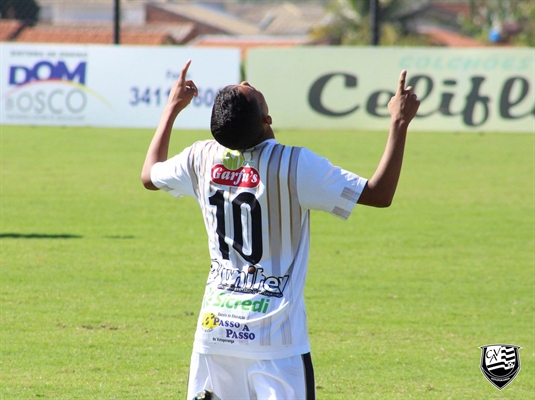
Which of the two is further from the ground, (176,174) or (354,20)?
(354,20)

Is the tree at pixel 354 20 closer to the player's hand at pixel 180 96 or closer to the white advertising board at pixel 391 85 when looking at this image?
the white advertising board at pixel 391 85

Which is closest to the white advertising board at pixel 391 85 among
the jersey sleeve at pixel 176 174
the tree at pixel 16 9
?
the jersey sleeve at pixel 176 174

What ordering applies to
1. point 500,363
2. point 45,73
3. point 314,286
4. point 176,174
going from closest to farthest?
point 176,174 → point 500,363 → point 314,286 → point 45,73

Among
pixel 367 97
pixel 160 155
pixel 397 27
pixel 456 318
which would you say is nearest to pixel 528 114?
pixel 367 97

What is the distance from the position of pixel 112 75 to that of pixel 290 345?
18.4 metres

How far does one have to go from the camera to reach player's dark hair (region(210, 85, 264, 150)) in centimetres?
328

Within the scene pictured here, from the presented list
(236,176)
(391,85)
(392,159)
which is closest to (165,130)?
(236,176)

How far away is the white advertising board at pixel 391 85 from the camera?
69.1 ft

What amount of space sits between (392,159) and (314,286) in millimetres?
5106

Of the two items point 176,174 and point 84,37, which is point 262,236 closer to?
point 176,174

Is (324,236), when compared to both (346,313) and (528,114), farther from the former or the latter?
(528,114)

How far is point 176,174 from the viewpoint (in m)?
3.54

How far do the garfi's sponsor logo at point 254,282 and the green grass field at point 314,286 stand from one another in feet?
7.12

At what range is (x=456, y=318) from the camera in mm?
7250
